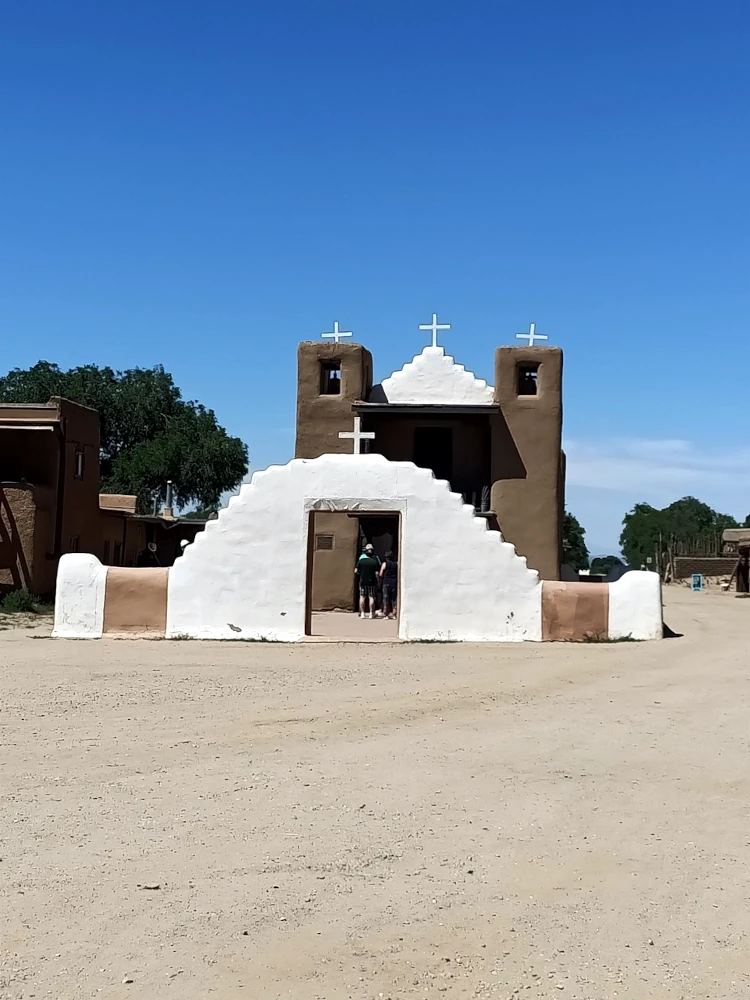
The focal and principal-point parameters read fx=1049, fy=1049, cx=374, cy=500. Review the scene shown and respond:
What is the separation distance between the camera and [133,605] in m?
16.9

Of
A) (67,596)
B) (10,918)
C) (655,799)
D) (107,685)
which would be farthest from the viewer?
(67,596)

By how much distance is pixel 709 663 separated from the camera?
47.7 feet

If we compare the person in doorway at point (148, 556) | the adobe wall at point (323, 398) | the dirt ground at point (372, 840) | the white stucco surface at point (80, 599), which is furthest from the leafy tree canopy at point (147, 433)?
the dirt ground at point (372, 840)

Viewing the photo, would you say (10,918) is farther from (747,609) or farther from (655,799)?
(747,609)

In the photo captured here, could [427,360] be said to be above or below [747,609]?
above

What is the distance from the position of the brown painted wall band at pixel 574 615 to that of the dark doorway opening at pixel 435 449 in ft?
31.2

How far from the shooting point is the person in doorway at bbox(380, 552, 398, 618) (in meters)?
22.0

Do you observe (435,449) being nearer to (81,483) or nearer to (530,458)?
(530,458)

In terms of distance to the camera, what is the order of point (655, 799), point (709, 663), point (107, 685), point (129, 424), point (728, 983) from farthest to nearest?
point (129, 424), point (709, 663), point (107, 685), point (655, 799), point (728, 983)

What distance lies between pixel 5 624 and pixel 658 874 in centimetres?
1620

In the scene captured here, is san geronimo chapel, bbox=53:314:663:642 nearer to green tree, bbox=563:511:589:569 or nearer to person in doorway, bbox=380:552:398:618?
person in doorway, bbox=380:552:398:618

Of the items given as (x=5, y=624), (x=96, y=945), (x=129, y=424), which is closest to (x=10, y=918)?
(x=96, y=945)

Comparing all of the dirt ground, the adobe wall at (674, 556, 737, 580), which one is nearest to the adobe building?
the dirt ground

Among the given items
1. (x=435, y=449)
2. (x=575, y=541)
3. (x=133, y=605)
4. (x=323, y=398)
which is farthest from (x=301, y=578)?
(x=575, y=541)
